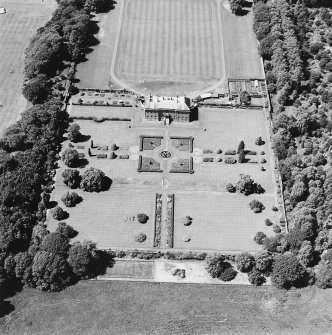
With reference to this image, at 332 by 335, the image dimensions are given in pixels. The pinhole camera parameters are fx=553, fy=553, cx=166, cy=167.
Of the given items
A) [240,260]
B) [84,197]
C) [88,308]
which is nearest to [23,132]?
[84,197]

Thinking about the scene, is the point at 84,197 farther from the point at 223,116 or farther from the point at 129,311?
the point at 223,116

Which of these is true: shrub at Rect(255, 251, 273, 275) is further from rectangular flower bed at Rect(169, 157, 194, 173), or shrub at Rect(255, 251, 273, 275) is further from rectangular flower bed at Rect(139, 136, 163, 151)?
rectangular flower bed at Rect(139, 136, 163, 151)

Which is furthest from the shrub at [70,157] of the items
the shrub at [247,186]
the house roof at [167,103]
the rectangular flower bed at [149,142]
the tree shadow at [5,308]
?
the shrub at [247,186]

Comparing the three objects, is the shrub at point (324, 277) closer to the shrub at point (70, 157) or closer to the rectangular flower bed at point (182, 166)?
the rectangular flower bed at point (182, 166)

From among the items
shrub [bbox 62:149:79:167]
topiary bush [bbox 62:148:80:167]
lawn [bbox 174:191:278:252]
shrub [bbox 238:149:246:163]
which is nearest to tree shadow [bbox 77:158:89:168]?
topiary bush [bbox 62:148:80:167]

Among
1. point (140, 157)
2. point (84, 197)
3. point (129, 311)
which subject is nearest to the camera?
point (129, 311)
